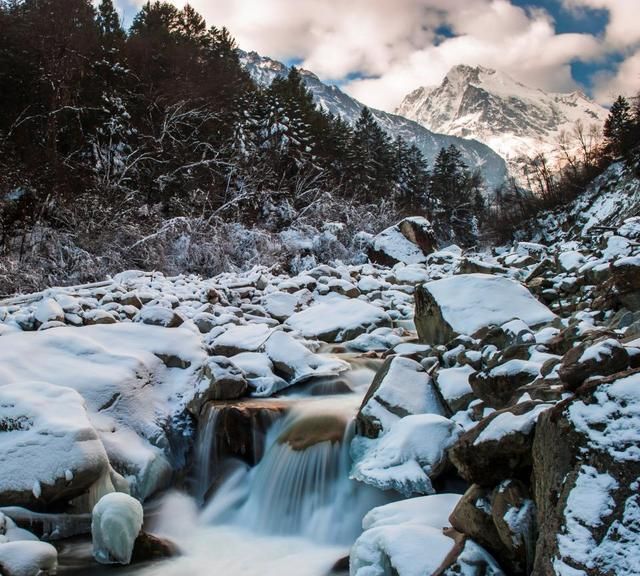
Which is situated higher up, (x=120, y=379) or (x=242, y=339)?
(x=242, y=339)

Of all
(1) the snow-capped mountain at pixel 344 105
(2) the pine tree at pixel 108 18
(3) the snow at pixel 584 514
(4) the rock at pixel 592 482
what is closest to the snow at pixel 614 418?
(4) the rock at pixel 592 482

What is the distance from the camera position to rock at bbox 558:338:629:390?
2744 millimetres

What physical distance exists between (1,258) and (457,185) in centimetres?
3743

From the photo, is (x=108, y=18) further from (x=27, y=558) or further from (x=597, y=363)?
(x=597, y=363)

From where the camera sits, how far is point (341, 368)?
6500mm

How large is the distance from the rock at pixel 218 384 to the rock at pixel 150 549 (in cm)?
155

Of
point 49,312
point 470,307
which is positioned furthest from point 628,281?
point 49,312

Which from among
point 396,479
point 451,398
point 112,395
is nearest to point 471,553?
point 396,479

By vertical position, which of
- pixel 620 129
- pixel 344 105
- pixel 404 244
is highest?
pixel 344 105

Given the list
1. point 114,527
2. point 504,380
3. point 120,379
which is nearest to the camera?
point 114,527

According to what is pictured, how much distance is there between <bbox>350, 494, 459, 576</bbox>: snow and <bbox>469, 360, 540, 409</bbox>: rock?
1014 millimetres

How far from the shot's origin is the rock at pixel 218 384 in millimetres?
5613

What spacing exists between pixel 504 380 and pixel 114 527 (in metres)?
3.11

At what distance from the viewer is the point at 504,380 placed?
4.20 meters
